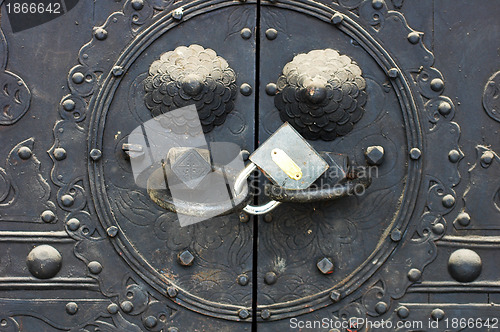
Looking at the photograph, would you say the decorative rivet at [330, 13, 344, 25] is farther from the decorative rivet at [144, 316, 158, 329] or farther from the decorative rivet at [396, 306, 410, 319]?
the decorative rivet at [144, 316, 158, 329]

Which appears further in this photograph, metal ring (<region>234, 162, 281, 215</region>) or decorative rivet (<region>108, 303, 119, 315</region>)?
decorative rivet (<region>108, 303, 119, 315</region>)

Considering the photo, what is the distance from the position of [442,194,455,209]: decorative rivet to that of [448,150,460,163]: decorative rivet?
0.06 meters

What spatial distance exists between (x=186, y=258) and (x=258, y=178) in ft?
0.64

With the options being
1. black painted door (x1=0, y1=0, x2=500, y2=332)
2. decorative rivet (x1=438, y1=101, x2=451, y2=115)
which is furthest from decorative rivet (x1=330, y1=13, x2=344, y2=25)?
decorative rivet (x1=438, y1=101, x2=451, y2=115)

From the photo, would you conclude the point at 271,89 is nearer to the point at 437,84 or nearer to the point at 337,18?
the point at 337,18

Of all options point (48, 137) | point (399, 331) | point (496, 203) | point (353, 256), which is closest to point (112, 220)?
point (48, 137)

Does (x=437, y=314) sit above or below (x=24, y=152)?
below

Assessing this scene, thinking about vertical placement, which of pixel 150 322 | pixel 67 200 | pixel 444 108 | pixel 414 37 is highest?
pixel 414 37

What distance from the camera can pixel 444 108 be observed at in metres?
1.20

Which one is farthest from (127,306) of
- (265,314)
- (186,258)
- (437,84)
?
(437,84)

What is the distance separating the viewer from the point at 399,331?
1215 millimetres

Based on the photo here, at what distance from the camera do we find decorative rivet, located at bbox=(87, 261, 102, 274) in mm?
1210

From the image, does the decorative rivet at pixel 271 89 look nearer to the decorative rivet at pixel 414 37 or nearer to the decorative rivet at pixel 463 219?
the decorative rivet at pixel 414 37

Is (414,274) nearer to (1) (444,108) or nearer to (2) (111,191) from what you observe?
(1) (444,108)
